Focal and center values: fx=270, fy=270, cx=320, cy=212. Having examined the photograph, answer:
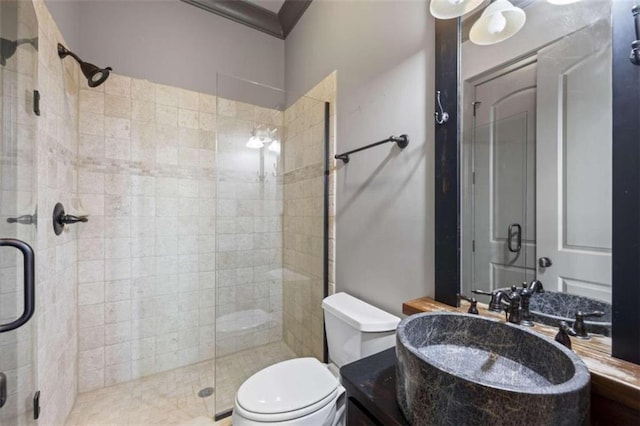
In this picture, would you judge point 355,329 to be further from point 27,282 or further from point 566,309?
point 27,282

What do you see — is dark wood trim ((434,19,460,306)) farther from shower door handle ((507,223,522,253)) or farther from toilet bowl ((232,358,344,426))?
toilet bowl ((232,358,344,426))

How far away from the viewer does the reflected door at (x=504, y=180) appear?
943 mm

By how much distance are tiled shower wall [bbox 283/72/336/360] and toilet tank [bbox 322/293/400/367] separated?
1.24 feet

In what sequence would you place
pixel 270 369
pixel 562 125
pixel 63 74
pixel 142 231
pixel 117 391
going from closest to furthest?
pixel 562 125
pixel 270 369
pixel 63 74
pixel 117 391
pixel 142 231

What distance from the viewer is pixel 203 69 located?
87.0 inches

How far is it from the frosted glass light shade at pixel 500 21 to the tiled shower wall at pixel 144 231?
196 cm

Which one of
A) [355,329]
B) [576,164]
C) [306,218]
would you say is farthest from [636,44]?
[306,218]

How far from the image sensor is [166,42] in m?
2.07

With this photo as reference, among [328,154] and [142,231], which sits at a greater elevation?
[328,154]

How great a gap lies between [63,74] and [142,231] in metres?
1.04

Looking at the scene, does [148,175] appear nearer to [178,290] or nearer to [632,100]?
[178,290]

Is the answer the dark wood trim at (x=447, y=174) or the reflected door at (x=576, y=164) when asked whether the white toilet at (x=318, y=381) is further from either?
the reflected door at (x=576, y=164)

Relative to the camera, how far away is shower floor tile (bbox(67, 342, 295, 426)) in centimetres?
164

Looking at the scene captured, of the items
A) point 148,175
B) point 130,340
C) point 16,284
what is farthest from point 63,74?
point 130,340
